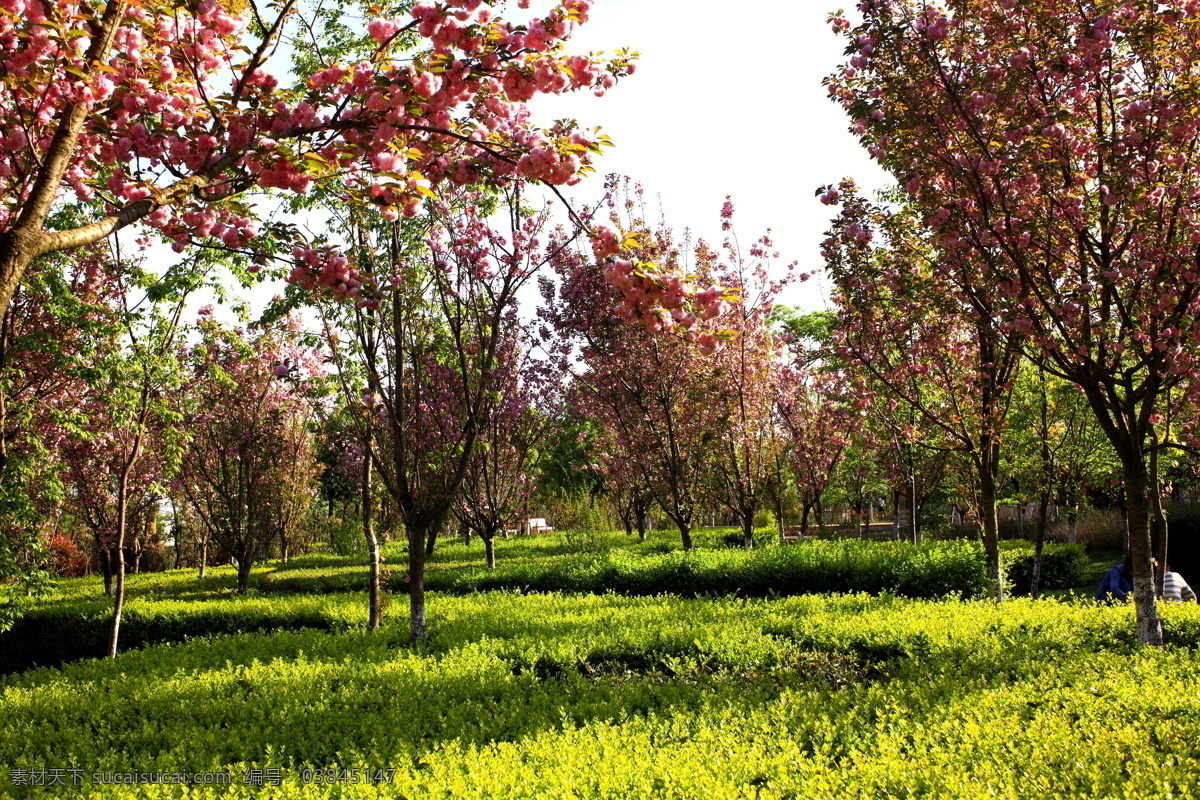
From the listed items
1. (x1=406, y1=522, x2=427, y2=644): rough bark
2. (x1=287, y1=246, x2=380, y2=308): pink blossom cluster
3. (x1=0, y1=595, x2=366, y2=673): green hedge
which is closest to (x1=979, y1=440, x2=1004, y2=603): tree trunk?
(x1=406, y1=522, x2=427, y2=644): rough bark

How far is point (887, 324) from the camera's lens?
848cm

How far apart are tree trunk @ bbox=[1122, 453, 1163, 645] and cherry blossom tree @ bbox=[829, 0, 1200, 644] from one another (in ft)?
0.04

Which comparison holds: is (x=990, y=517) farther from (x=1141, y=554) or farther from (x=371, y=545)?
(x=371, y=545)

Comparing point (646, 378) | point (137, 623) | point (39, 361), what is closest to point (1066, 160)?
point (646, 378)

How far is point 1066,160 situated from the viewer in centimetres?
511

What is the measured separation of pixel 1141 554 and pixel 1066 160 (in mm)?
3025

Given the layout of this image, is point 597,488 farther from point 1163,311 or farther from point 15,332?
point 1163,311

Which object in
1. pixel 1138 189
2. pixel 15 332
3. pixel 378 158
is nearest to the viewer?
pixel 378 158

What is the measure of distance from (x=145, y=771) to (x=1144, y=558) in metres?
6.73

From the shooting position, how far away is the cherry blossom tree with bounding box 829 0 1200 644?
498 cm

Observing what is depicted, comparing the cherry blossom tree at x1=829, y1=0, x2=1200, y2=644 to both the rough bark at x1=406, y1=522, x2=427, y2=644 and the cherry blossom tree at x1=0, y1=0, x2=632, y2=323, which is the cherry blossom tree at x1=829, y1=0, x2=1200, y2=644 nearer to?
the cherry blossom tree at x1=0, y1=0, x2=632, y2=323

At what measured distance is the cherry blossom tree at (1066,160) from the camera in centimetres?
498

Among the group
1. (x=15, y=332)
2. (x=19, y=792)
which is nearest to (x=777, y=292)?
(x=15, y=332)

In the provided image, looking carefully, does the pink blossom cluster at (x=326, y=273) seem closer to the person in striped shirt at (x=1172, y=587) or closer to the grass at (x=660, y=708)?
the grass at (x=660, y=708)
